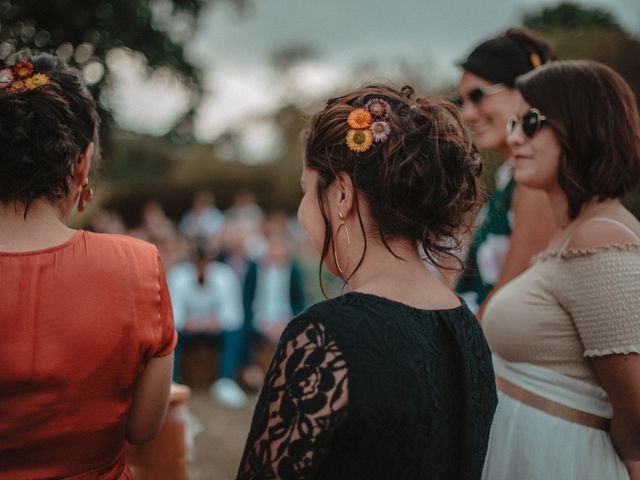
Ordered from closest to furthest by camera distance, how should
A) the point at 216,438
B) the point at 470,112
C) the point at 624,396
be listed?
1. the point at 624,396
2. the point at 470,112
3. the point at 216,438

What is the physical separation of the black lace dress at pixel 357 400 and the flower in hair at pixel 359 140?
37cm

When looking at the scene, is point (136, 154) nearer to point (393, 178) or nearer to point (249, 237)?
point (249, 237)

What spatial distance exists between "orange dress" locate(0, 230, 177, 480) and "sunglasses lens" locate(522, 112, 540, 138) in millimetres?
1595

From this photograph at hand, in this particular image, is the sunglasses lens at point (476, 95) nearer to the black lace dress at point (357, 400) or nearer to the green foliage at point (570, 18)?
the black lace dress at point (357, 400)

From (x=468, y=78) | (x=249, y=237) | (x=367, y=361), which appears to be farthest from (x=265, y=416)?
(x=249, y=237)

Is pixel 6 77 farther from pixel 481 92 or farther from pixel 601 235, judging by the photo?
pixel 481 92

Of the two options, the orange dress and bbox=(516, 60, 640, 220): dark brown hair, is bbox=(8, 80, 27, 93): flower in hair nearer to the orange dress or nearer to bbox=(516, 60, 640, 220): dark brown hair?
the orange dress

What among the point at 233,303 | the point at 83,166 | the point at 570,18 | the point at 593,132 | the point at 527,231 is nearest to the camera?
the point at 83,166

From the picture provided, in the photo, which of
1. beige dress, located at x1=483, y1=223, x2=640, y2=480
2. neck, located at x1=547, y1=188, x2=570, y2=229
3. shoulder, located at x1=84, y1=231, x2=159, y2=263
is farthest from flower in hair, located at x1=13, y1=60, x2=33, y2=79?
neck, located at x1=547, y1=188, x2=570, y2=229

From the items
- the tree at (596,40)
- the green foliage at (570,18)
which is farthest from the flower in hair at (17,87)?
the green foliage at (570,18)

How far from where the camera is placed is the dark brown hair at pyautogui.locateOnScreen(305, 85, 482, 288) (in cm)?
141

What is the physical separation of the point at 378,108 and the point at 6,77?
Result: 1062 mm

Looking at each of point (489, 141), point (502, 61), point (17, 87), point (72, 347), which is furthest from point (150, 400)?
point (502, 61)

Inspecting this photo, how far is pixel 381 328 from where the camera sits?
1274 mm
